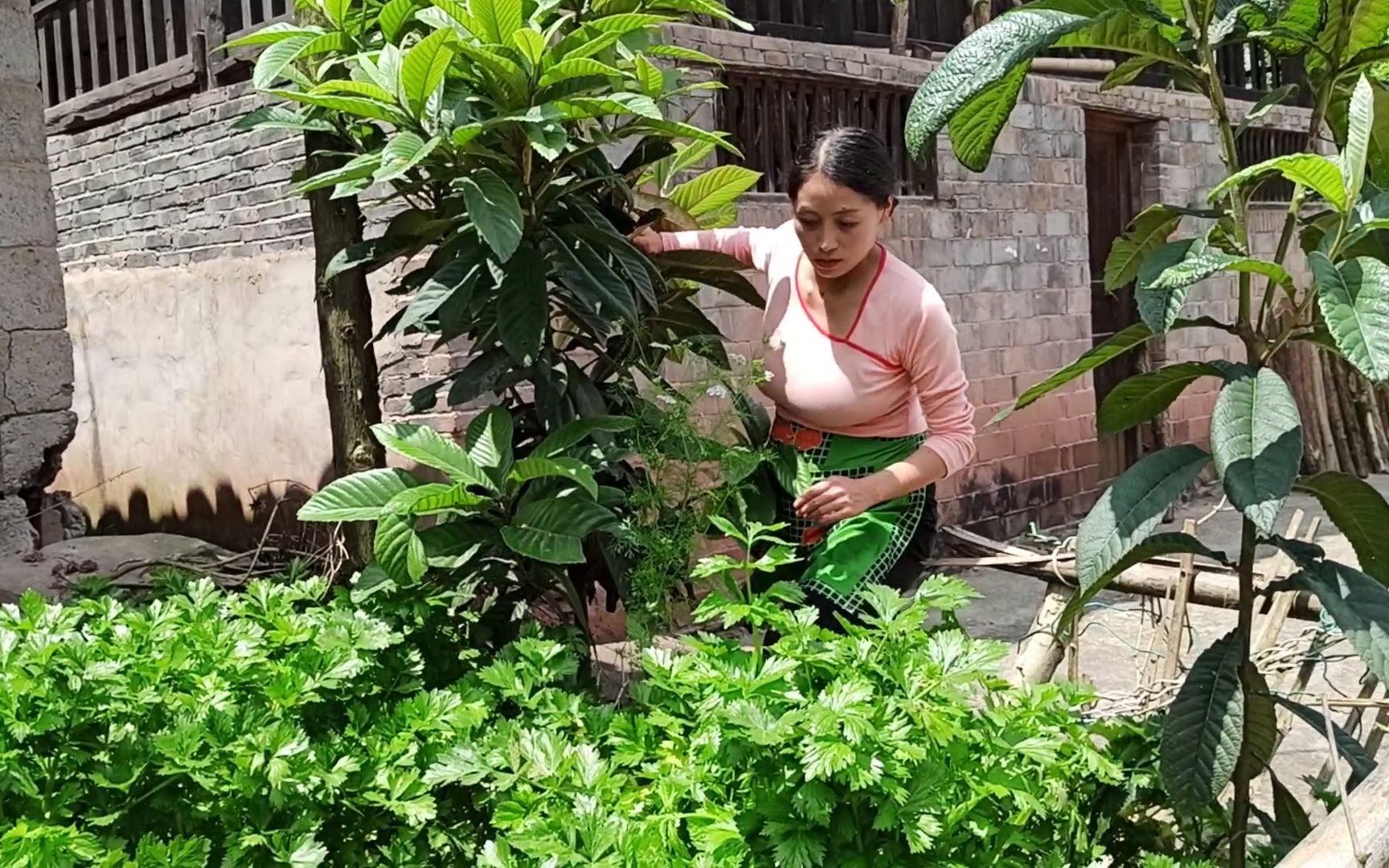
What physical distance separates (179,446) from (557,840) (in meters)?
4.96

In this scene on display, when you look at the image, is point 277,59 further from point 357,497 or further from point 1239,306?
point 1239,306

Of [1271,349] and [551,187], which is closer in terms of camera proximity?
[1271,349]

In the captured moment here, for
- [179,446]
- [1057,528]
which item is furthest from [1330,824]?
[1057,528]

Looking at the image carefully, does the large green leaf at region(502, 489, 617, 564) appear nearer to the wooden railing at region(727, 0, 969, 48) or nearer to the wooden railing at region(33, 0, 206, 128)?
the wooden railing at region(727, 0, 969, 48)

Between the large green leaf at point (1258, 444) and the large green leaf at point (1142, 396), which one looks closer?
the large green leaf at point (1258, 444)

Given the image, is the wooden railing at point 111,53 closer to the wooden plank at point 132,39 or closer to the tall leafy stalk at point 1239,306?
the wooden plank at point 132,39

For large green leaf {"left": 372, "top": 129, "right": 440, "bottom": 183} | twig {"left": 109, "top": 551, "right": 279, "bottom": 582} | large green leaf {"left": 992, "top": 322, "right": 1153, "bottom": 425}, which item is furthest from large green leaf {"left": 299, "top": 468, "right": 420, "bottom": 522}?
twig {"left": 109, "top": 551, "right": 279, "bottom": 582}

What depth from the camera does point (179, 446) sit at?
5.91 meters

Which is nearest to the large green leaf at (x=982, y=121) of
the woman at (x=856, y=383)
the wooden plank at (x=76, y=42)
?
the woman at (x=856, y=383)

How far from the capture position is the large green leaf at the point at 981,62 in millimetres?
1601

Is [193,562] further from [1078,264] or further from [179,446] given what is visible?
[1078,264]

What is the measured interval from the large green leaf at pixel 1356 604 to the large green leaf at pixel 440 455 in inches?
46.7

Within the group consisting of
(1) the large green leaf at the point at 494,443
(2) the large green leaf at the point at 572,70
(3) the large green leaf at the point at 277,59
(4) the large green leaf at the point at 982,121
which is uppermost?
(3) the large green leaf at the point at 277,59

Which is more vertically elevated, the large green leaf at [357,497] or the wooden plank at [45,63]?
the wooden plank at [45,63]
